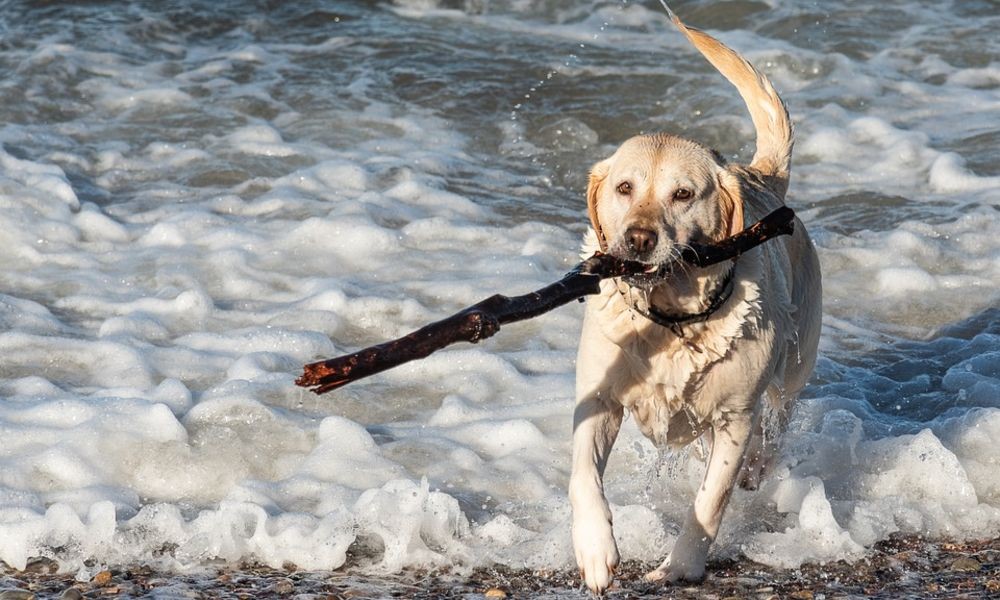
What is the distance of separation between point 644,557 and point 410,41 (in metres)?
9.19

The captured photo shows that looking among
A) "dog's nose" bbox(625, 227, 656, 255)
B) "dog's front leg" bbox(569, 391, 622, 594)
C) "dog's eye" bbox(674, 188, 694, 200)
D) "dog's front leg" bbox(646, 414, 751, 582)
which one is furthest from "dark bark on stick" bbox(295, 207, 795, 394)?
"dog's front leg" bbox(646, 414, 751, 582)

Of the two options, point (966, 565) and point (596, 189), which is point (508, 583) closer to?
point (596, 189)

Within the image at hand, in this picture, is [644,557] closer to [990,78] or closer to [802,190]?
[802,190]

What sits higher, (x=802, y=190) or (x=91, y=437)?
(x=91, y=437)

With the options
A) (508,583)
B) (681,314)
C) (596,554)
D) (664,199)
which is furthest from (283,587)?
(664,199)

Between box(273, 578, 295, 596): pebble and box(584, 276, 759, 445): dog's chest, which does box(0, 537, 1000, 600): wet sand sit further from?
box(584, 276, 759, 445): dog's chest

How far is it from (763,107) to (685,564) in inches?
80.3

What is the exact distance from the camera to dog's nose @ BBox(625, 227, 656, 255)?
4031 millimetres

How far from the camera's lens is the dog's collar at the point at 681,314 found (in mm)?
4289

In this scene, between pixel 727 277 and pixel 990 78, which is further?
pixel 990 78

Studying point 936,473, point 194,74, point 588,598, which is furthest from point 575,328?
point 194,74

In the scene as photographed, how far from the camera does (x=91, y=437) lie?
5.63 metres

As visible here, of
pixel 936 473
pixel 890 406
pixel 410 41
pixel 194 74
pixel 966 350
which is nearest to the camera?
pixel 936 473

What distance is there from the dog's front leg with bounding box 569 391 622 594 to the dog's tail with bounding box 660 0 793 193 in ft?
5.07
